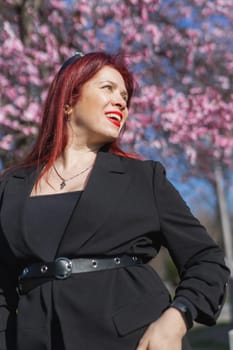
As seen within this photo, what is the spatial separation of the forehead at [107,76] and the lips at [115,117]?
0.34ft

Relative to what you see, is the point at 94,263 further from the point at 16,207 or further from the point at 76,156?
the point at 76,156

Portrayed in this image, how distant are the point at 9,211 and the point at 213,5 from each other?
275 inches

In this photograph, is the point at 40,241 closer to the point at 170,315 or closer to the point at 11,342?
the point at 11,342

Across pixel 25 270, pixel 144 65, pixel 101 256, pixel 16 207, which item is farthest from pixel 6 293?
pixel 144 65

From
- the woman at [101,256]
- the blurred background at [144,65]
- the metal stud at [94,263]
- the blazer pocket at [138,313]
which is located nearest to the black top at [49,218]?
the woman at [101,256]

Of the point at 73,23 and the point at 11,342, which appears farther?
the point at 73,23

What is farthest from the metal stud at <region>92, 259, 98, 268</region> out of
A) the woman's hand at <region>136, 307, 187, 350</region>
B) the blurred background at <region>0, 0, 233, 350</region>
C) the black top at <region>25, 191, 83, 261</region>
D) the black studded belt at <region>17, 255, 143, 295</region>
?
the blurred background at <region>0, 0, 233, 350</region>

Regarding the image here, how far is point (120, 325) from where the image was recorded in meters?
1.79

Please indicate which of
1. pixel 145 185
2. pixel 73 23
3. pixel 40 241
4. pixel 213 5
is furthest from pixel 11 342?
pixel 213 5

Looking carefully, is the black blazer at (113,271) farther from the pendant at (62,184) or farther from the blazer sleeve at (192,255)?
the pendant at (62,184)

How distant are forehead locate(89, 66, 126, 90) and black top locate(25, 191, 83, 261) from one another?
436mm

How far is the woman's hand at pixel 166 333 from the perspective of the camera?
5.46 ft

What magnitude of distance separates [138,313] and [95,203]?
351 mm

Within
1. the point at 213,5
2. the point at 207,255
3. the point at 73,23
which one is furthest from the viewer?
the point at 213,5
